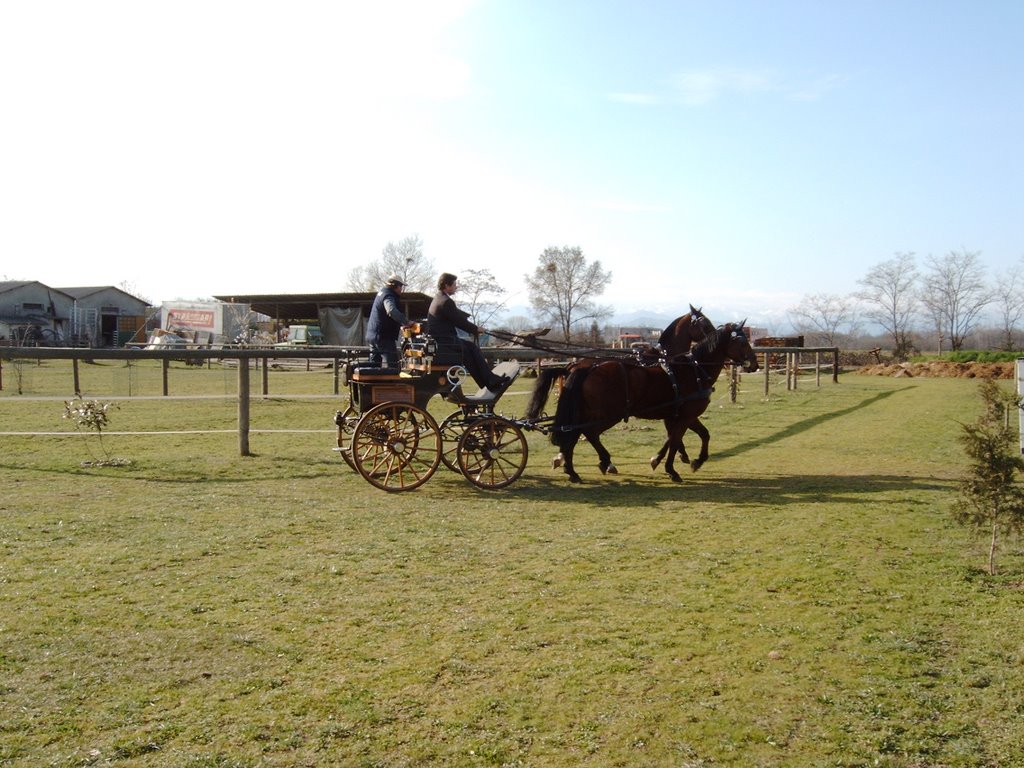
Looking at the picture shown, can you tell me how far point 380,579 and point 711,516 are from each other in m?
3.53

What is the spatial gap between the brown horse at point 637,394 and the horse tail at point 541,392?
0.01 meters

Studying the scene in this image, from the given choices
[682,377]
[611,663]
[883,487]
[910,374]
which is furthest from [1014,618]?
[910,374]

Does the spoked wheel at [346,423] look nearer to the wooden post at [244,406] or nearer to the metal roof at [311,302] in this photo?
the wooden post at [244,406]

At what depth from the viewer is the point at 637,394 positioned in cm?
1043

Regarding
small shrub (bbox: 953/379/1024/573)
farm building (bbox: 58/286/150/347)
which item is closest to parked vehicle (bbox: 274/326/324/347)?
farm building (bbox: 58/286/150/347)

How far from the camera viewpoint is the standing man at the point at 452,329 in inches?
370

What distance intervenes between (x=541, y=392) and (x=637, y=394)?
1.17 m

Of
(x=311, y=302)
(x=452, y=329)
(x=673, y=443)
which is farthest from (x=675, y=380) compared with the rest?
(x=311, y=302)

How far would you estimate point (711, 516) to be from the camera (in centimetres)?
815

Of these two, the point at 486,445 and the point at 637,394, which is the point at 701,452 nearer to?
the point at 637,394

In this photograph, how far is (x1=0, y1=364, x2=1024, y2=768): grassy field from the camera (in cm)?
366

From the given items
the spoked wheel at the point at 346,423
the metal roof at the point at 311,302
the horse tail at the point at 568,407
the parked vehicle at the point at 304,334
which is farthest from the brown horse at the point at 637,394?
the parked vehicle at the point at 304,334

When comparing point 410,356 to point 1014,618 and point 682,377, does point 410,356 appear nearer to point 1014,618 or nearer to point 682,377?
point 682,377

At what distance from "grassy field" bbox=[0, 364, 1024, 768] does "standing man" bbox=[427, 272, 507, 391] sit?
1399 millimetres
